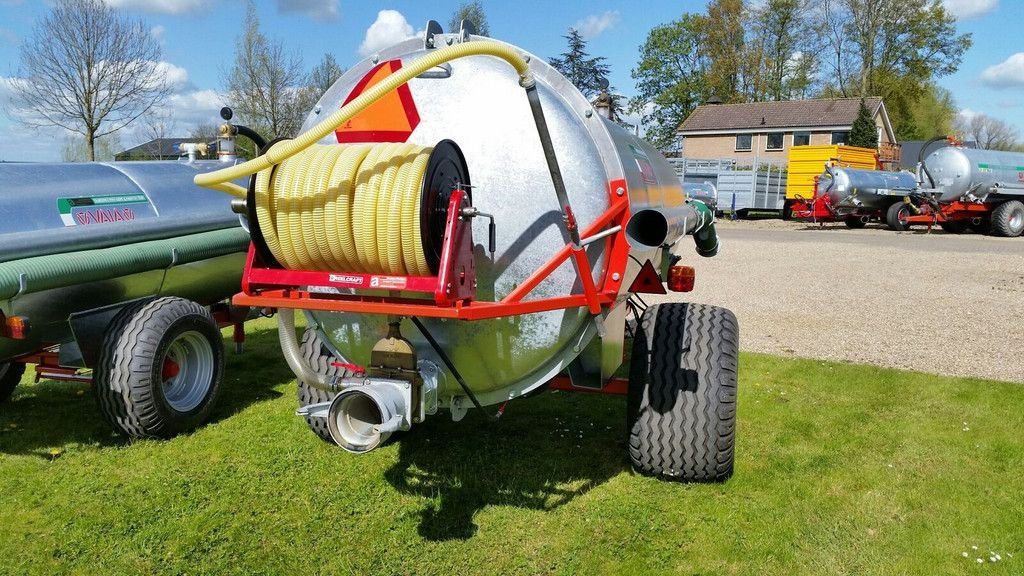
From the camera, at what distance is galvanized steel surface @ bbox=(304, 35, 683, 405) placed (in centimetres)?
300

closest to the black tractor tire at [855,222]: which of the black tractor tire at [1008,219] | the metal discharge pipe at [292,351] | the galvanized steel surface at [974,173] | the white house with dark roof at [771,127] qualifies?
the galvanized steel surface at [974,173]

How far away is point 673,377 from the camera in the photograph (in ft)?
11.6

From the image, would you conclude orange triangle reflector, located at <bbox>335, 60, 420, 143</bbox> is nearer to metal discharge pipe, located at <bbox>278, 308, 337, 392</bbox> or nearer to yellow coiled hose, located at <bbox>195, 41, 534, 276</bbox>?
yellow coiled hose, located at <bbox>195, 41, 534, 276</bbox>

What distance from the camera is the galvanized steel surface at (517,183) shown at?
9.84 ft

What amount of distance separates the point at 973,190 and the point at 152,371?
1943cm

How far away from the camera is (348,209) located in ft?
8.43

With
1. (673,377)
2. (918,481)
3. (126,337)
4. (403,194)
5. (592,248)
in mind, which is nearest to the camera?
(403,194)

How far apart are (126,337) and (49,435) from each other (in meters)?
0.95

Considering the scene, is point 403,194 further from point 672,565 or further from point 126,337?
point 126,337

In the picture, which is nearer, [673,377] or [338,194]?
[338,194]

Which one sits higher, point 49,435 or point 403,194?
point 403,194

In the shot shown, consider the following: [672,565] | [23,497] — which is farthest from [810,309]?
[23,497]

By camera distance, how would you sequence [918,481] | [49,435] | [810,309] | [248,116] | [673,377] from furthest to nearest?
[248,116]
[810,309]
[49,435]
[918,481]
[673,377]

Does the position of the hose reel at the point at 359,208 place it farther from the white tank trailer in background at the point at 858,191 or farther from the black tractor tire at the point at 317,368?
the white tank trailer in background at the point at 858,191
